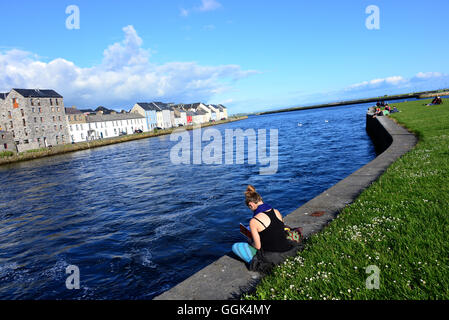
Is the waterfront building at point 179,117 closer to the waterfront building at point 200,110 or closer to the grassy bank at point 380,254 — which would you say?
the waterfront building at point 200,110

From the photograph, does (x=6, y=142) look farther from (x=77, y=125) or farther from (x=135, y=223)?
(x=135, y=223)

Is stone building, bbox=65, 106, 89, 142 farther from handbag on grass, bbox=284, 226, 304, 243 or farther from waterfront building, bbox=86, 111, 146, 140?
handbag on grass, bbox=284, 226, 304, 243

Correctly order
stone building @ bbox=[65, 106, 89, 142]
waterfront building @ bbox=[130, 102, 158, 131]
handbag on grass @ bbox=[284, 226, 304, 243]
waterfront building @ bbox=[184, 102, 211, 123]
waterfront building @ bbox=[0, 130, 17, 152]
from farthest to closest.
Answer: waterfront building @ bbox=[184, 102, 211, 123] → waterfront building @ bbox=[130, 102, 158, 131] → stone building @ bbox=[65, 106, 89, 142] → waterfront building @ bbox=[0, 130, 17, 152] → handbag on grass @ bbox=[284, 226, 304, 243]

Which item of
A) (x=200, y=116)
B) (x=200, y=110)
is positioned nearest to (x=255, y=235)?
(x=200, y=116)

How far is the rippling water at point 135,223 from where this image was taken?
25.6ft

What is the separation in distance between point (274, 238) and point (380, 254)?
1730mm

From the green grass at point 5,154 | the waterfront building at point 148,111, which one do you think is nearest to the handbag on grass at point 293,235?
the green grass at point 5,154

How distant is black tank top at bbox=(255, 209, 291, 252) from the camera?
5316mm

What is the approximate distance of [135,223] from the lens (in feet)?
39.9

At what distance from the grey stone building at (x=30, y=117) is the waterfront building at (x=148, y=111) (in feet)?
142

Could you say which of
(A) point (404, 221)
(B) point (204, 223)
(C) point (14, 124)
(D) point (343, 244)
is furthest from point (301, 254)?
(C) point (14, 124)

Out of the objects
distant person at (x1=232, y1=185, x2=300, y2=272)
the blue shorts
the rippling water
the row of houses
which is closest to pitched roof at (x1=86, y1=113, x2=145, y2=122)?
the row of houses

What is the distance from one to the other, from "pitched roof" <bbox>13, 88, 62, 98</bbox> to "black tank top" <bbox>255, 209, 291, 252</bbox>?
80.2m
